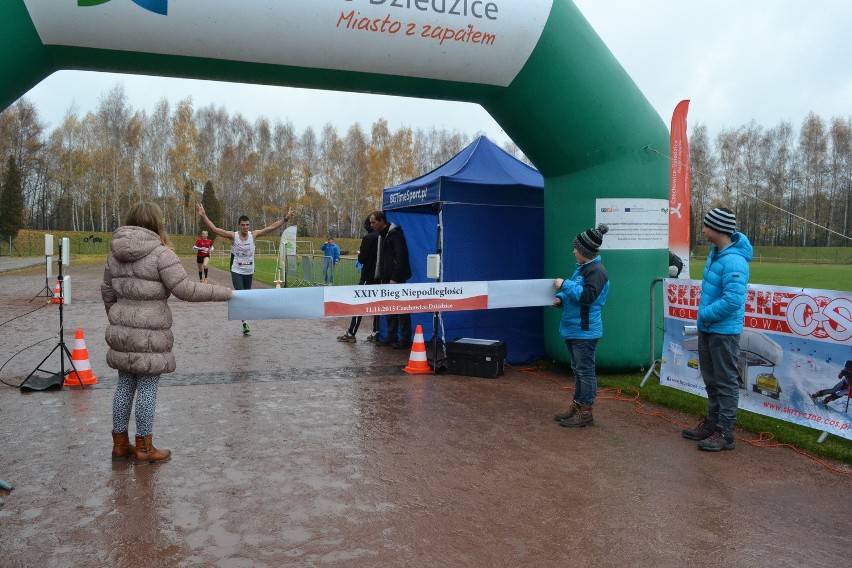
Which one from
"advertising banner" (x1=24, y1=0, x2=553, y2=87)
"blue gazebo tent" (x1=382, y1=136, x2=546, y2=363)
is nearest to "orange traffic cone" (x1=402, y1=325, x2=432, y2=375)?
"blue gazebo tent" (x1=382, y1=136, x2=546, y2=363)

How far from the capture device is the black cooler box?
801cm

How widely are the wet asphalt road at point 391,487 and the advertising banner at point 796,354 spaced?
595 millimetres

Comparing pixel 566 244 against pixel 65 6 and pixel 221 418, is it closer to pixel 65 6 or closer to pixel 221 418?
pixel 221 418

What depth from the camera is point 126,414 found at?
4.73 meters

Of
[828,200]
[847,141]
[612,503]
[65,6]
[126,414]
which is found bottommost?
[612,503]

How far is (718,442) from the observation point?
17.3 feet

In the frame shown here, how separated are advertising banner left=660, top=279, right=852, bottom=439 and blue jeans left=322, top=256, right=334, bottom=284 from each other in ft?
48.2

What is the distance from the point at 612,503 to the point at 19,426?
16.9 ft

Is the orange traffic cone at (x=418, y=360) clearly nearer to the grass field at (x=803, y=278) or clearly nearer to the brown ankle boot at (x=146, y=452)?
the brown ankle boot at (x=146, y=452)

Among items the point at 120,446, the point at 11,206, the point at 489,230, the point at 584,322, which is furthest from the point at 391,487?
the point at 11,206

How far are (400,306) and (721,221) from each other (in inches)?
137

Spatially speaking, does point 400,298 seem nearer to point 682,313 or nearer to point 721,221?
point 682,313

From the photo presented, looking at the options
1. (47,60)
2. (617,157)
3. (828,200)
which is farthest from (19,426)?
(828,200)

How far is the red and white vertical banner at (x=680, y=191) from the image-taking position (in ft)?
35.1
